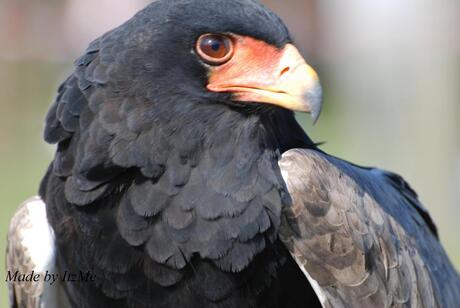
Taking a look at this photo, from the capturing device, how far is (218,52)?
465cm

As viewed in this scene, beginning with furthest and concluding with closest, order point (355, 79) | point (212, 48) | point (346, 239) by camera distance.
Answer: point (355, 79) → point (346, 239) → point (212, 48)

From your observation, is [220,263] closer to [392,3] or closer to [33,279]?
[33,279]

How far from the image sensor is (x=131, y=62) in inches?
185

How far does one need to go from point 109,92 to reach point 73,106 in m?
0.20

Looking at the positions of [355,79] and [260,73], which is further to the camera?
[355,79]

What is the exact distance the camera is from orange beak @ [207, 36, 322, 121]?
4.58 meters

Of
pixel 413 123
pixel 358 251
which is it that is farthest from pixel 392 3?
pixel 358 251

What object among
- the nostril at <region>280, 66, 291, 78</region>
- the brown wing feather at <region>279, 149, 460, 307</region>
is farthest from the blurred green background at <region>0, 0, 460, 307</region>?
the nostril at <region>280, 66, 291, 78</region>

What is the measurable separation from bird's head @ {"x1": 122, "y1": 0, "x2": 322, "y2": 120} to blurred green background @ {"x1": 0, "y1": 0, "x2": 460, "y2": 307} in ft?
7.59

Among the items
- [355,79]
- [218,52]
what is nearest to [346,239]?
[218,52]

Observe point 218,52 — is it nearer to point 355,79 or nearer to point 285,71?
point 285,71

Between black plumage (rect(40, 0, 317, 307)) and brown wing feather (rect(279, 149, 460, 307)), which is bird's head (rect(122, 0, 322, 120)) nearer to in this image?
black plumage (rect(40, 0, 317, 307))

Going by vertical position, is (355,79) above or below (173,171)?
below

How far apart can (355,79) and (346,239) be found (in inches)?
379
